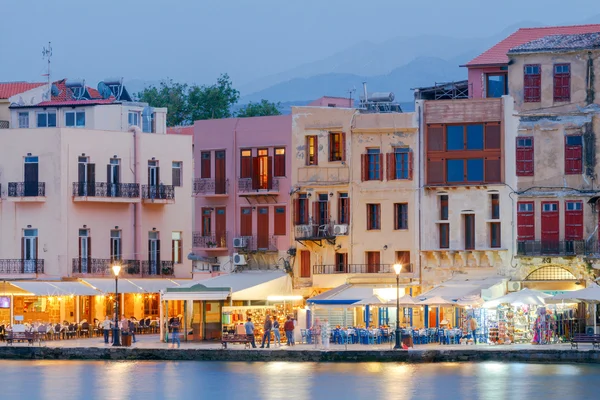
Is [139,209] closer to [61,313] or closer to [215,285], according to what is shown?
[61,313]

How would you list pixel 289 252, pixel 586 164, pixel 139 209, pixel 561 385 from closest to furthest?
pixel 561 385 → pixel 586 164 → pixel 289 252 → pixel 139 209

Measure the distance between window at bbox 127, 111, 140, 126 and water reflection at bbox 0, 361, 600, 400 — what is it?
26133 mm

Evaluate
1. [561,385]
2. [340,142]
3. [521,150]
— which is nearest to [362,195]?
[340,142]

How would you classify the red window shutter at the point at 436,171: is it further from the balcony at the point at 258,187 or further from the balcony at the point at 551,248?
the balcony at the point at 258,187

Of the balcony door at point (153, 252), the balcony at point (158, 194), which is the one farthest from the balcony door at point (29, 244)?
the balcony door at point (153, 252)

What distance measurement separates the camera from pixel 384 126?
6562cm

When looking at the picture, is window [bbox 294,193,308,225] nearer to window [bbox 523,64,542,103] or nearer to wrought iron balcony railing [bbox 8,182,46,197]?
window [bbox 523,64,542,103]

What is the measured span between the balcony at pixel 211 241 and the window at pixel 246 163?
2724 millimetres

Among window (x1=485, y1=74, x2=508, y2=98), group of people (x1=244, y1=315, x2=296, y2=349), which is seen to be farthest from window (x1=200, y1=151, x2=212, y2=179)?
window (x1=485, y1=74, x2=508, y2=98)

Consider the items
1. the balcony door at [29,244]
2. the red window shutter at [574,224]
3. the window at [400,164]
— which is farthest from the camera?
the balcony door at [29,244]

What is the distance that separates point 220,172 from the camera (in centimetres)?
6931

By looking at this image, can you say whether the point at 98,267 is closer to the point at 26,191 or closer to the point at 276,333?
the point at 26,191

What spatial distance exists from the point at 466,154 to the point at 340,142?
17.3 ft

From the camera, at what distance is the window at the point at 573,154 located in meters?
63.1
